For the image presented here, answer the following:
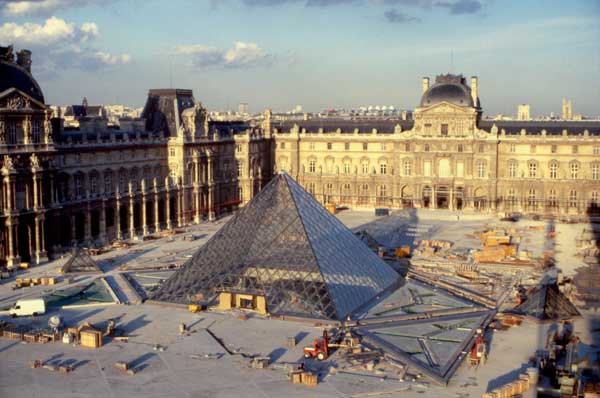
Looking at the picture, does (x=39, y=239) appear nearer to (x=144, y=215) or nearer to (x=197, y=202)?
(x=144, y=215)

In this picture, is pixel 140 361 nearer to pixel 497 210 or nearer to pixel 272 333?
pixel 272 333

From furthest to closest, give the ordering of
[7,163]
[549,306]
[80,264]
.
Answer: [80,264]
[7,163]
[549,306]

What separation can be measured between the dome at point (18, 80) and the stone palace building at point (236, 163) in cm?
9

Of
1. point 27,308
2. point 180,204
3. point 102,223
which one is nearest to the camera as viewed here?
point 27,308

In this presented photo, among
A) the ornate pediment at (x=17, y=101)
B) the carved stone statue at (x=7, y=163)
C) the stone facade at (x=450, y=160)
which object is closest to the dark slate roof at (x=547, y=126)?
the stone facade at (x=450, y=160)

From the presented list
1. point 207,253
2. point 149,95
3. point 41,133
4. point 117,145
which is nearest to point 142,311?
point 207,253

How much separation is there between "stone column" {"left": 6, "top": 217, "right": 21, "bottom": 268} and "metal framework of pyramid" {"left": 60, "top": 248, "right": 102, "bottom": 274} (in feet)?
11.5

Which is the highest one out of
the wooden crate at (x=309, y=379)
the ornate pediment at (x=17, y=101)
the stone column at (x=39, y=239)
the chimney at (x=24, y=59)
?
the chimney at (x=24, y=59)

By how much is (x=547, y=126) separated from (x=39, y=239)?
54152mm

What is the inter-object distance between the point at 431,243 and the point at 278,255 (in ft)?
71.4

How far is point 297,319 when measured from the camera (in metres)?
40.4

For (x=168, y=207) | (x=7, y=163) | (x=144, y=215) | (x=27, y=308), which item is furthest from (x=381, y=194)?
(x=27, y=308)

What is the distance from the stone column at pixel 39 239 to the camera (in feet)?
177

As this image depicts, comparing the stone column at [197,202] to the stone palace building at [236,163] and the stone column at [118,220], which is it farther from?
the stone column at [118,220]
